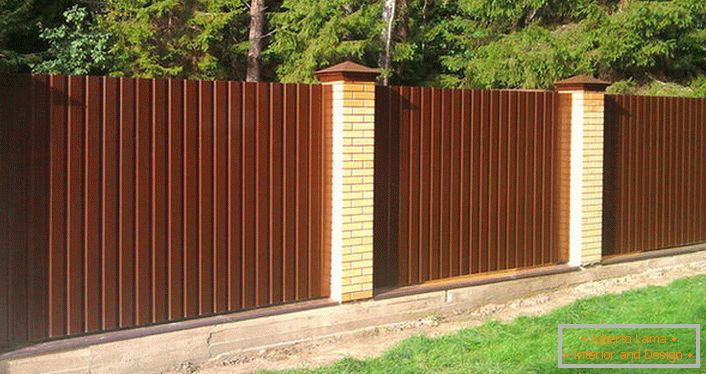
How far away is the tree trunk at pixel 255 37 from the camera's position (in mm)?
18344

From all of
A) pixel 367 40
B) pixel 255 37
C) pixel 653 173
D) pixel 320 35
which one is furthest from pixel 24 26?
pixel 653 173

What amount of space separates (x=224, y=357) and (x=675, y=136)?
687 centimetres

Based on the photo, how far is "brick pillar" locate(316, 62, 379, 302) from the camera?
7.04m

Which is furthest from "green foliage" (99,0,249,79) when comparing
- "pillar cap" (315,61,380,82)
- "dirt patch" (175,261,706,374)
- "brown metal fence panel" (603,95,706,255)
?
"dirt patch" (175,261,706,374)

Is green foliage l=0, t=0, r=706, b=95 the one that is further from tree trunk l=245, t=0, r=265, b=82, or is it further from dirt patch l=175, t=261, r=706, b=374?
dirt patch l=175, t=261, r=706, b=374

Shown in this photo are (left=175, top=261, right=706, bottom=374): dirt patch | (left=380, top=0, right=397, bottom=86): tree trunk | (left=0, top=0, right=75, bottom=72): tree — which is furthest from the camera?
(left=380, top=0, right=397, bottom=86): tree trunk

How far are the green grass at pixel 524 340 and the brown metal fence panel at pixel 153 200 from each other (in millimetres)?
1113

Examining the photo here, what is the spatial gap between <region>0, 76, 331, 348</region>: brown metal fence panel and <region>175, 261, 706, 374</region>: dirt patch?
1.40ft

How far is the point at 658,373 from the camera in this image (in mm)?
5734

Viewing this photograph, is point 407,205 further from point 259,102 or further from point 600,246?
point 600,246

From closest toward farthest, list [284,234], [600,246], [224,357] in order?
1. [224,357]
2. [284,234]
3. [600,246]

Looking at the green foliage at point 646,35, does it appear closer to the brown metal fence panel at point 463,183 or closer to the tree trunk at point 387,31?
the tree trunk at point 387,31

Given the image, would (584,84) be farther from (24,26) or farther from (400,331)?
(24,26)

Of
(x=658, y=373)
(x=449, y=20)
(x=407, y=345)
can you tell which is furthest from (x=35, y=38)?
(x=658, y=373)
